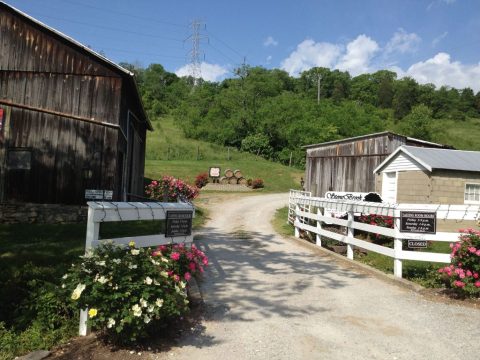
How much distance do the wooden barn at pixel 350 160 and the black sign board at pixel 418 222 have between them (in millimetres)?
13628

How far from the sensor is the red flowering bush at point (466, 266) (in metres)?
6.81

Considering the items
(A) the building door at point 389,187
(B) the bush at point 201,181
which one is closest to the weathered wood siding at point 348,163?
(A) the building door at point 389,187

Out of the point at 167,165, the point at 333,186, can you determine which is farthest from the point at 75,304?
the point at 167,165

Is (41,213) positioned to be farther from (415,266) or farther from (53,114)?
(415,266)

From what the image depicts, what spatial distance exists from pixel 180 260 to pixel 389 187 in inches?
605

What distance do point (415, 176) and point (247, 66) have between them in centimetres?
6913

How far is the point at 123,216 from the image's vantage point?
5.43 m

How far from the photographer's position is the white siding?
16.8 metres

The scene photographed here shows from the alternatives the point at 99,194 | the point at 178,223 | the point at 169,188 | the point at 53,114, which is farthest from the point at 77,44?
the point at 178,223

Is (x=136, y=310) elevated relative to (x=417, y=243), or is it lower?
lower

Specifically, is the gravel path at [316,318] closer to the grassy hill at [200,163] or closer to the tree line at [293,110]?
the grassy hill at [200,163]

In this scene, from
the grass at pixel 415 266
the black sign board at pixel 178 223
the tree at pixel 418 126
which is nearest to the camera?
the black sign board at pixel 178 223

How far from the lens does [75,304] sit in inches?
177

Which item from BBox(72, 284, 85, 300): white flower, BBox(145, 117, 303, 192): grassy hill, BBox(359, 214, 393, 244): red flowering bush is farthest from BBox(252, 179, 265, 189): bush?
BBox(72, 284, 85, 300): white flower
